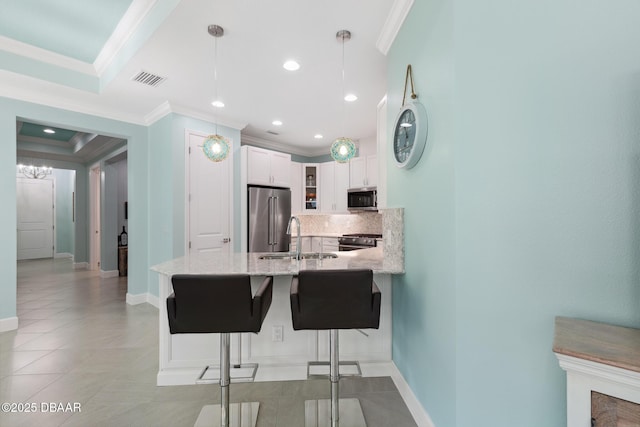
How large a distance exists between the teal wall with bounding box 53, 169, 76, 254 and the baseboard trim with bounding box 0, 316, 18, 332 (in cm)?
729

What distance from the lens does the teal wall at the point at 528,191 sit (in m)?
1.16

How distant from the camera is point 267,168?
511 centimetres

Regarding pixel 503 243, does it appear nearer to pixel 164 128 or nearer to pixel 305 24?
pixel 305 24

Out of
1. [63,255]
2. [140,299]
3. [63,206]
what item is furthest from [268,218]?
[63,255]

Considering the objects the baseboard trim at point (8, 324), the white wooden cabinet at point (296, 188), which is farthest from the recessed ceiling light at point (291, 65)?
the baseboard trim at point (8, 324)

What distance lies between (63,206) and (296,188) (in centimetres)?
831

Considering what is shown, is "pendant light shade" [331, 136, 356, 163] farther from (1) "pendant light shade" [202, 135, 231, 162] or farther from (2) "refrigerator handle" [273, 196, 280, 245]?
(2) "refrigerator handle" [273, 196, 280, 245]

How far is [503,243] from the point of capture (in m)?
1.35

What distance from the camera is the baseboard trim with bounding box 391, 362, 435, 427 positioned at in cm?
175

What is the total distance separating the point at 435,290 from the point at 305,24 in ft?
6.96

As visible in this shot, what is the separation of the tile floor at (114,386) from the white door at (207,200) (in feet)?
4.00

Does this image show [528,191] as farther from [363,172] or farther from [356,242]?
[363,172]

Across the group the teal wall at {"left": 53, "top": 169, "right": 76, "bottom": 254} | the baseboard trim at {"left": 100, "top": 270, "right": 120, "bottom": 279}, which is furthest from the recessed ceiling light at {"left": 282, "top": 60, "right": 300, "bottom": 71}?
the teal wall at {"left": 53, "top": 169, "right": 76, "bottom": 254}

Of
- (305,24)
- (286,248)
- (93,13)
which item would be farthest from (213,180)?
(305,24)
